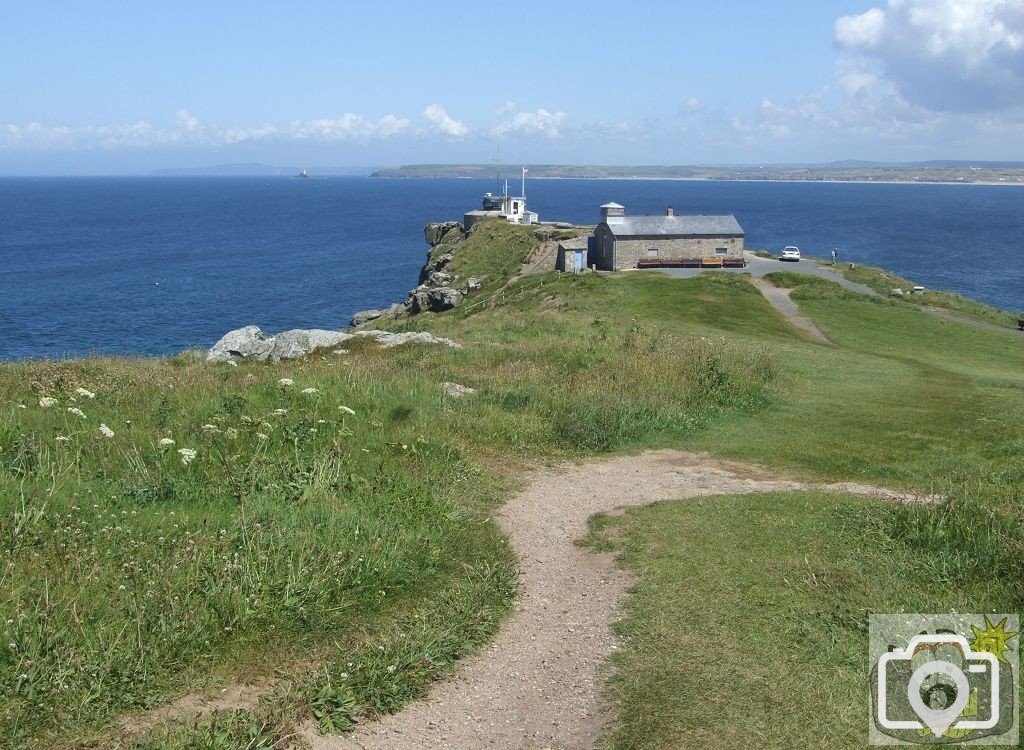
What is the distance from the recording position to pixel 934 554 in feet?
33.1

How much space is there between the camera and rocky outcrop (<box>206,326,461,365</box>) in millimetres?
25391

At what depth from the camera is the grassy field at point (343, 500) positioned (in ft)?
23.7

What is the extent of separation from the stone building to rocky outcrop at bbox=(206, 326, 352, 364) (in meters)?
34.8

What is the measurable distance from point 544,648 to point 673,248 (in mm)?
54131

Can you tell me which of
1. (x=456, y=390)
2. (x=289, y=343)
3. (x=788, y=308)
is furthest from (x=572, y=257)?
(x=456, y=390)

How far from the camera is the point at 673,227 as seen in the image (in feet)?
199

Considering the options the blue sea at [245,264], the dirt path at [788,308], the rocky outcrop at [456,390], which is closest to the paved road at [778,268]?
the dirt path at [788,308]

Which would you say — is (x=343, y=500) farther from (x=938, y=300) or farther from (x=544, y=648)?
(x=938, y=300)

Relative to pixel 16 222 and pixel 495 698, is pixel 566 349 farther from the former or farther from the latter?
pixel 16 222

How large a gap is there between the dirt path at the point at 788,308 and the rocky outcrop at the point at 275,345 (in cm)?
1993

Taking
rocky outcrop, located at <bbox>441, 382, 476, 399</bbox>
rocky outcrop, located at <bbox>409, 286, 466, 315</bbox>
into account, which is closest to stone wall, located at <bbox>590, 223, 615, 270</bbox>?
rocky outcrop, located at <bbox>409, 286, 466, 315</bbox>

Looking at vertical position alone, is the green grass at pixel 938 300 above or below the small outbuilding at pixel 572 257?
below

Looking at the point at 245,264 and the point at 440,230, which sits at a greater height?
the point at 440,230

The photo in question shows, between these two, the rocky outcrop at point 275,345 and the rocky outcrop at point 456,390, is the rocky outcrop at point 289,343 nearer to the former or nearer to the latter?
the rocky outcrop at point 275,345
